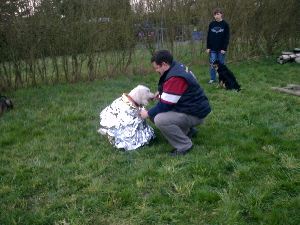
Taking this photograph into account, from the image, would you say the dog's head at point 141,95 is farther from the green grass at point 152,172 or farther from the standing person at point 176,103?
the green grass at point 152,172

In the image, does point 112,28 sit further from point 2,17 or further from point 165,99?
point 165,99

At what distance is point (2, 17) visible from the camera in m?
7.57

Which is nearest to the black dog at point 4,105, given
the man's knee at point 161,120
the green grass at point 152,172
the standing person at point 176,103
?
the green grass at point 152,172

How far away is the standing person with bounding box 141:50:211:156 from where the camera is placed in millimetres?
4215

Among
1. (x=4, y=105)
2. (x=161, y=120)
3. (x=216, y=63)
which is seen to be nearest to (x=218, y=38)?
(x=216, y=63)

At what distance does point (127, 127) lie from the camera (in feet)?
15.9

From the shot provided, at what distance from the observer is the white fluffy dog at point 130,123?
4.77 metres

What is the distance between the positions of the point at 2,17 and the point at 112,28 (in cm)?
315

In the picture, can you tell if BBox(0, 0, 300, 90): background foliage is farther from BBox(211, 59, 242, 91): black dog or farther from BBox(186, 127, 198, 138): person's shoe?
BBox(186, 127, 198, 138): person's shoe

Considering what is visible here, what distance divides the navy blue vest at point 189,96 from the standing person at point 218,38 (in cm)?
476

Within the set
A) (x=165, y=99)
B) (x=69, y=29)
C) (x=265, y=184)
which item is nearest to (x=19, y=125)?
(x=165, y=99)

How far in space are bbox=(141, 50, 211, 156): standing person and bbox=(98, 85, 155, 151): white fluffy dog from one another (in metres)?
0.35

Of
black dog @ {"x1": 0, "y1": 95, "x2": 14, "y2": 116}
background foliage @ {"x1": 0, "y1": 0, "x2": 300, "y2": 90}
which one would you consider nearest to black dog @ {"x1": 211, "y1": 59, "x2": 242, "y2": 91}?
background foliage @ {"x1": 0, "y1": 0, "x2": 300, "y2": 90}

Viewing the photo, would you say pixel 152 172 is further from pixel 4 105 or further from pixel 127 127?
pixel 4 105
